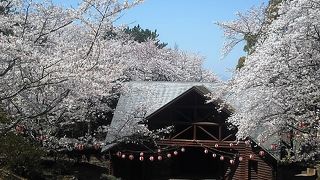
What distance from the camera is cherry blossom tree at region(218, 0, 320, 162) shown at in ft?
32.7

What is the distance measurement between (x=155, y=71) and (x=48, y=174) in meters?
19.5

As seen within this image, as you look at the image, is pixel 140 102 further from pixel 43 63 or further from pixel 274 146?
pixel 43 63

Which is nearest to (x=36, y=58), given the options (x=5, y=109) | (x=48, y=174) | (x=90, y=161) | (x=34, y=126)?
(x=5, y=109)

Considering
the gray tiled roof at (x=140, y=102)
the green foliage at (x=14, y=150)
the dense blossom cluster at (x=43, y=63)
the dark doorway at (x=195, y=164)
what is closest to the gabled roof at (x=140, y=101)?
the gray tiled roof at (x=140, y=102)

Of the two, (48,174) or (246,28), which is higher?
(246,28)

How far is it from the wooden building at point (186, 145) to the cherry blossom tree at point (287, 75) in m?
6.87

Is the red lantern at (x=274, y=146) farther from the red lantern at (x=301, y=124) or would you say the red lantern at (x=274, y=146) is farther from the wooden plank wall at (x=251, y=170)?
the red lantern at (x=301, y=124)

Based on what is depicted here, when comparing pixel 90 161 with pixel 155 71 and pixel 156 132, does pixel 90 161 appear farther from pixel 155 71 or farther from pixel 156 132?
pixel 155 71

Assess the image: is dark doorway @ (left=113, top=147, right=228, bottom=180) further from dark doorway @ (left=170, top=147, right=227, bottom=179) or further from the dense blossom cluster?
the dense blossom cluster

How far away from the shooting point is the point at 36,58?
8.87 metres

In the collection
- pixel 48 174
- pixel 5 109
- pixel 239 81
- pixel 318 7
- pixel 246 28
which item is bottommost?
pixel 48 174

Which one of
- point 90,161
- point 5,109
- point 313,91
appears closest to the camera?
point 313,91

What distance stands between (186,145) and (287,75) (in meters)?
10.5

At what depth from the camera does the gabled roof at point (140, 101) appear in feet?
67.7
